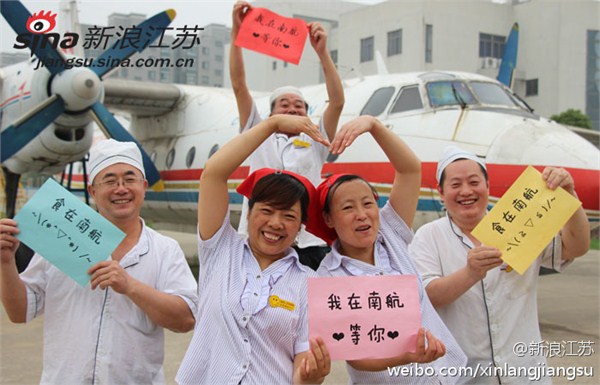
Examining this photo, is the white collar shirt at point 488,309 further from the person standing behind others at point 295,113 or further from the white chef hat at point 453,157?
the person standing behind others at point 295,113

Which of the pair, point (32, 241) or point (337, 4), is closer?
point (32, 241)

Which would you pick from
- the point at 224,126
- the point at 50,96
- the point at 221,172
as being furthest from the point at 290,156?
the point at 50,96

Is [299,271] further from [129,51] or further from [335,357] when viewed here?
[129,51]

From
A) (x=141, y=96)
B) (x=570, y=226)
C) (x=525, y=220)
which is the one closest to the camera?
(x=525, y=220)

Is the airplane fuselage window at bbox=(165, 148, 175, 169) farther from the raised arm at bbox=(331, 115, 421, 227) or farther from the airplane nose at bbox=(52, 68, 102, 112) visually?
the raised arm at bbox=(331, 115, 421, 227)

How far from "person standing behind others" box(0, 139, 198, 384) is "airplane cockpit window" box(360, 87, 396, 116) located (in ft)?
18.4

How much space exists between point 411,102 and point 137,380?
5.93 m

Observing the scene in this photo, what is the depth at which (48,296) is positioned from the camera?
2.42 m

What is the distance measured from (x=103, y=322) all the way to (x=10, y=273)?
41cm

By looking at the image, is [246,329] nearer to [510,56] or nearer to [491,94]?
[491,94]

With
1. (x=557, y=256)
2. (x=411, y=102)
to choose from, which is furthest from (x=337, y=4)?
(x=557, y=256)

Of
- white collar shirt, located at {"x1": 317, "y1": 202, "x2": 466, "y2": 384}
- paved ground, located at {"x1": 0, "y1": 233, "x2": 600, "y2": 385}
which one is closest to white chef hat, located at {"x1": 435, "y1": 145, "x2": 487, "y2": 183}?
white collar shirt, located at {"x1": 317, "y1": 202, "x2": 466, "y2": 384}

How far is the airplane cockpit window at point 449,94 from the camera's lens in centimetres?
731

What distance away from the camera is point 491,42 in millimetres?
37938
